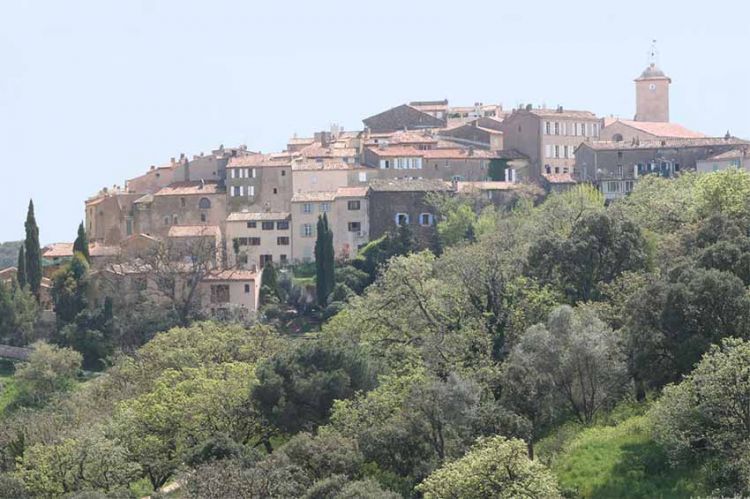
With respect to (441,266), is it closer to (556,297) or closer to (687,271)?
(556,297)

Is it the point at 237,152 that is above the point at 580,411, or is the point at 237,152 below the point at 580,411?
above

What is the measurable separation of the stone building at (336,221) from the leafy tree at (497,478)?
154ft

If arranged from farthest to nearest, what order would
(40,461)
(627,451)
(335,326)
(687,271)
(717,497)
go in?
1. (335,326)
2. (40,461)
3. (687,271)
4. (627,451)
5. (717,497)

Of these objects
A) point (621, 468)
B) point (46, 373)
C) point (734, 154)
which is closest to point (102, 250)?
point (46, 373)

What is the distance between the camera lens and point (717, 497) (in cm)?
4297

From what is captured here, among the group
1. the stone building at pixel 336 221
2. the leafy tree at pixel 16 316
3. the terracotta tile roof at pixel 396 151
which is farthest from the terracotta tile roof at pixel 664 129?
the leafy tree at pixel 16 316

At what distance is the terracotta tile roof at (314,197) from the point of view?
92.8 m

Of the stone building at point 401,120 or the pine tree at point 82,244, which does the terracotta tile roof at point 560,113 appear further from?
the pine tree at point 82,244

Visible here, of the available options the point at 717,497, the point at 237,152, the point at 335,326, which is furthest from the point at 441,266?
the point at 237,152

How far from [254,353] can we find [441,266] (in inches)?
284

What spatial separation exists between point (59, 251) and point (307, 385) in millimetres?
44116

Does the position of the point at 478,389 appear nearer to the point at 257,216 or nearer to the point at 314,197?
the point at 314,197

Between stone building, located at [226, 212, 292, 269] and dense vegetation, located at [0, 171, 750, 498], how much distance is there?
21288 mm

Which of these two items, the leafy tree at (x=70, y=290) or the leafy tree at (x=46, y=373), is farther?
the leafy tree at (x=70, y=290)
